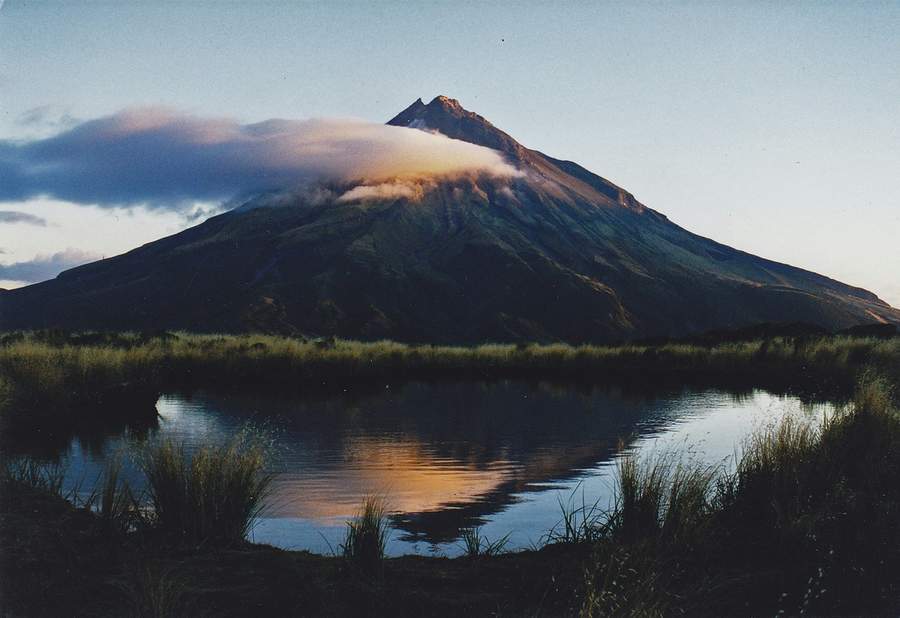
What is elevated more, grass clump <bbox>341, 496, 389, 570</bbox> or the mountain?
the mountain

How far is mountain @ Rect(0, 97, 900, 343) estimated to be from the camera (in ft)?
371

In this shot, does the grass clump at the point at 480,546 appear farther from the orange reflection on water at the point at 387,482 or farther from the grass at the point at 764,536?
the orange reflection on water at the point at 387,482

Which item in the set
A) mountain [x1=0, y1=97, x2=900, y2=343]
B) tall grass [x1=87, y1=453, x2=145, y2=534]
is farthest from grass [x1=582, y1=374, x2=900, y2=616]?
mountain [x1=0, y1=97, x2=900, y2=343]

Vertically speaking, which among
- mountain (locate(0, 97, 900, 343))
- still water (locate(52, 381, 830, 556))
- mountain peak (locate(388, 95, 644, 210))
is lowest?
still water (locate(52, 381, 830, 556))

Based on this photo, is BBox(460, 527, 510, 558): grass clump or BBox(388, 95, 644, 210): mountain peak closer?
BBox(460, 527, 510, 558): grass clump

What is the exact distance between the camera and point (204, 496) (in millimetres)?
7301

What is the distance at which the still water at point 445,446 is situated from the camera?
915cm

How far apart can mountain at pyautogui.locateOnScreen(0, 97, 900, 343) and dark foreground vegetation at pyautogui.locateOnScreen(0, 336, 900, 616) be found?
8937 cm

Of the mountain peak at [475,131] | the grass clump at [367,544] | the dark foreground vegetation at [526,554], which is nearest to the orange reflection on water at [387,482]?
the dark foreground vegetation at [526,554]

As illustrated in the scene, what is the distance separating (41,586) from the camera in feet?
19.1

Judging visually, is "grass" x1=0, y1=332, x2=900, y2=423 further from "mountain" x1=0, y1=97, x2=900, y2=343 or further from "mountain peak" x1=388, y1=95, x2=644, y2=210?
"mountain peak" x1=388, y1=95, x2=644, y2=210

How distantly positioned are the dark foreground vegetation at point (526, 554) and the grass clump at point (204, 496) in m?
0.01

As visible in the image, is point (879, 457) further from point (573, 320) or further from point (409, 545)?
point (573, 320)

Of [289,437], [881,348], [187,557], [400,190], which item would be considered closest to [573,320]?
[400,190]
